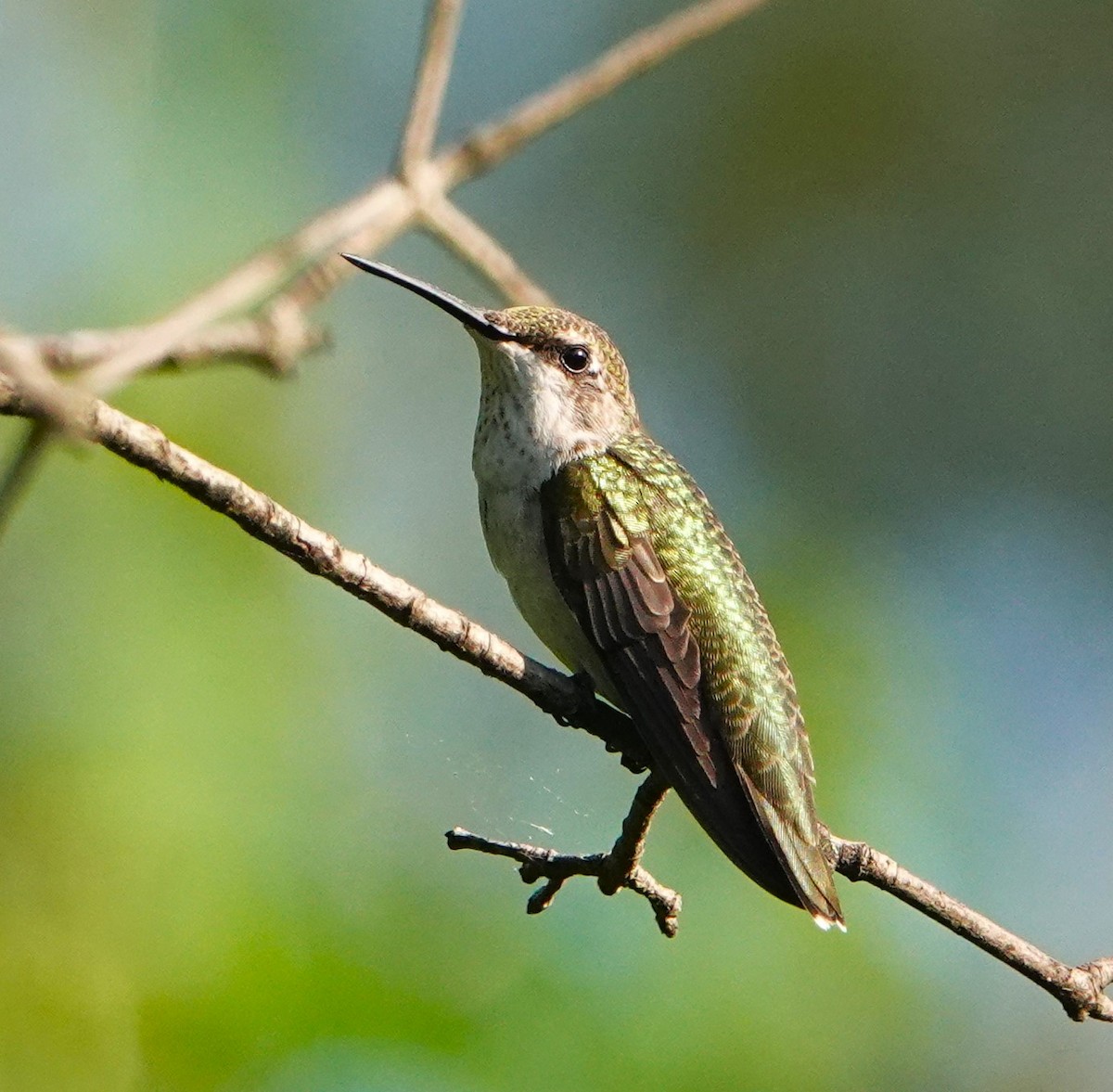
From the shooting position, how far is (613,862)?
4.15 metres

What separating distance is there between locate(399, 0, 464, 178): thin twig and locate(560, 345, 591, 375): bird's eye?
3.98 metres

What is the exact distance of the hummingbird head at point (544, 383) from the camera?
5633 mm

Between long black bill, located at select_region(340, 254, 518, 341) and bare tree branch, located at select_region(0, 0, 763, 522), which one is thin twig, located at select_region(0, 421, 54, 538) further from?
long black bill, located at select_region(340, 254, 518, 341)

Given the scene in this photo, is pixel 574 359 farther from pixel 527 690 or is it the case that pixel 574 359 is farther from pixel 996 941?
pixel 996 941

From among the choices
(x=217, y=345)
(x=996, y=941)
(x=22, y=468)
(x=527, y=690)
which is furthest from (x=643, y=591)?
(x=22, y=468)

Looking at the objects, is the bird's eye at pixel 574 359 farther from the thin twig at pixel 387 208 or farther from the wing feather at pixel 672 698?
the thin twig at pixel 387 208

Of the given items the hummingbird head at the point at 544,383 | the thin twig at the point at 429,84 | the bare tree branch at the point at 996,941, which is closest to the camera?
the thin twig at the point at 429,84

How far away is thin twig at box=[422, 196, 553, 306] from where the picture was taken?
2047 mm

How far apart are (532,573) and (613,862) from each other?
145 centimetres

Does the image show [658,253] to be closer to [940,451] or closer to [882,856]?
[940,451]

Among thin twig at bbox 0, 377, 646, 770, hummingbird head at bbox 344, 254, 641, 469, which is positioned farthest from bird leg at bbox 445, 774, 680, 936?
hummingbird head at bbox 344, 254, 641, 469

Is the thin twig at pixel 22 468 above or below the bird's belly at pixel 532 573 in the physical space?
below

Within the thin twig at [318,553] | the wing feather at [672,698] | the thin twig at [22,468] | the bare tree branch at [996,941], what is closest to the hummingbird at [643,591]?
the wing feather at [672,698]

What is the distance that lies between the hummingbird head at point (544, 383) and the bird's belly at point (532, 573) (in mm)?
238
